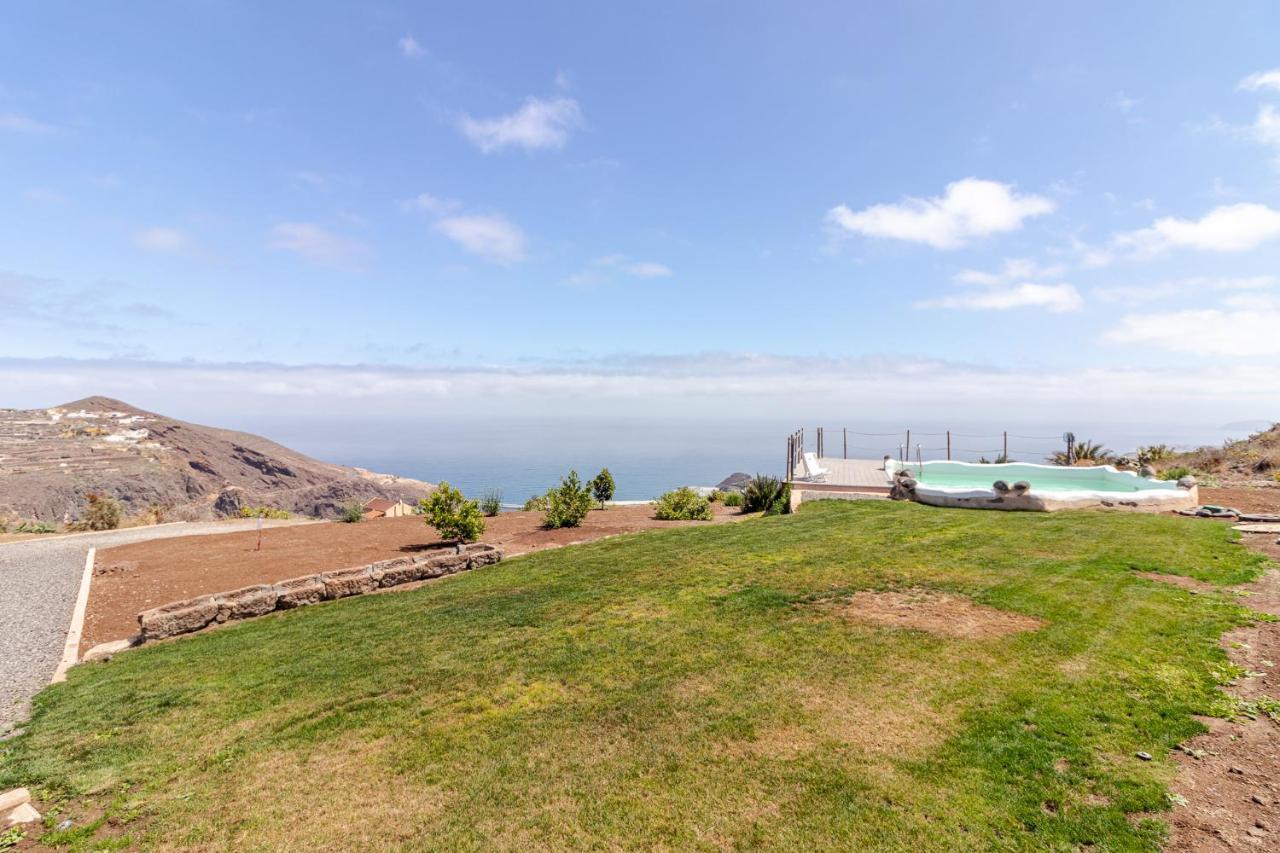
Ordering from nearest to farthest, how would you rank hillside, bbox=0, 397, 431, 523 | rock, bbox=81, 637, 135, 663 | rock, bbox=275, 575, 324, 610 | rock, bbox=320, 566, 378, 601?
rock, bbox=81, 637, 135, 663, rock, bbox=275, 575, 324, 610, rock, bbox=320, 566, 378, 601, hillside, bbox=0, 397, 431, 523

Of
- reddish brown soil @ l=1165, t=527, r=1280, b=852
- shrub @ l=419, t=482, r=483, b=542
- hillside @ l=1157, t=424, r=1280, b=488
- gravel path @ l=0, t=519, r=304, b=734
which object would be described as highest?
hillside @ l=1157, t=424, r=1280, b=488

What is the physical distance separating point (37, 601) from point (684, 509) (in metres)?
15.6

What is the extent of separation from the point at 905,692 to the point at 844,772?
1.53m

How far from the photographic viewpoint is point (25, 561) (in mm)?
15617

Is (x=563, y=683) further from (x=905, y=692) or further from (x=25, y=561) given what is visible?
(x=25, y=561)

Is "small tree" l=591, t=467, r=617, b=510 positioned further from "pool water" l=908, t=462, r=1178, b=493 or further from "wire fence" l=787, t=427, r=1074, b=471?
"pool water" l=908, t=462, r=1178, b=493

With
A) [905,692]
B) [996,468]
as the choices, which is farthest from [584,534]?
[996,468]

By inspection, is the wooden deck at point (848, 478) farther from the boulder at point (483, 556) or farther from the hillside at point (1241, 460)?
the hillside at point (1241, 460)

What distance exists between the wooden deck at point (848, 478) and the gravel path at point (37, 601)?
18.3 m

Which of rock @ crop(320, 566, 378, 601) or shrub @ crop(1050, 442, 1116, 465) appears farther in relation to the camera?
shrub @ crop(1050, 442, 1116, 465)

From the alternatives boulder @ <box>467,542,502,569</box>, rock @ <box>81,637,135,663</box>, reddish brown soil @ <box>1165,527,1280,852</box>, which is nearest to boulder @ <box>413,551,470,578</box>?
boulder @ <box>467,542,502,569</box>

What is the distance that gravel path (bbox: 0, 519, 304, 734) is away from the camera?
7.77m

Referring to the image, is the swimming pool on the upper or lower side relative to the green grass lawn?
upper

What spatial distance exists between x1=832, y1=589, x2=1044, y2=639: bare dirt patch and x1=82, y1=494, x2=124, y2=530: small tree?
91.6 ft
